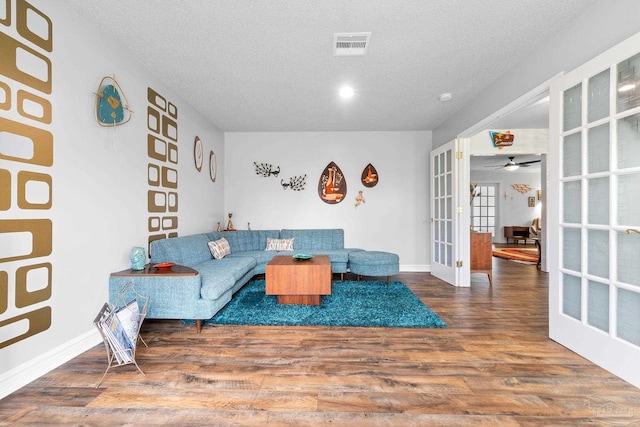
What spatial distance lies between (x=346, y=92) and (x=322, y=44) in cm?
101

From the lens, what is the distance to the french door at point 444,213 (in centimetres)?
393

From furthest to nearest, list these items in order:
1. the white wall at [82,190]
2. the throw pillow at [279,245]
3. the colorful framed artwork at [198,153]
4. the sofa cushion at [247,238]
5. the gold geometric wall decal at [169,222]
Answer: the throw pillow at [279,245]
the sofa cushion at [247,238]
the colorful framed artwork at [198,153]
the gold geometric wall decal at [169,222]
the white wall at [82,190]

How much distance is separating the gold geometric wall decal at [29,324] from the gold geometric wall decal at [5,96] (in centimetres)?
122

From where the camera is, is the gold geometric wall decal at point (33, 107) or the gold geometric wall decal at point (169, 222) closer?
the gold geometric wall decal at point (33, 107)

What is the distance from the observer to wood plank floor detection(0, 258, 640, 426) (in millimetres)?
1391

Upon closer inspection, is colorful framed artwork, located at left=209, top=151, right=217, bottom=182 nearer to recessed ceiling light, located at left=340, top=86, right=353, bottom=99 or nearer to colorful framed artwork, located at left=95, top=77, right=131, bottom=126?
colorful framed artwork, located at left=95, top=77, right=131, bottom=126

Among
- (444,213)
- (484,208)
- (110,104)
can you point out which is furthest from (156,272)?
(484,208)

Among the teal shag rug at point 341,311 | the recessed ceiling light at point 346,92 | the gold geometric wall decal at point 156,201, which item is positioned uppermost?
the recessed ceiling light at point 346,92

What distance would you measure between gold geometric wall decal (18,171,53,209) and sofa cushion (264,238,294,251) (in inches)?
116

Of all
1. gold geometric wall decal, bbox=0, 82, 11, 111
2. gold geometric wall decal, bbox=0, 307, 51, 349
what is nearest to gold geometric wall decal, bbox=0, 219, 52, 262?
gold geometric wall decal, bbox=0, 307, 51, 349

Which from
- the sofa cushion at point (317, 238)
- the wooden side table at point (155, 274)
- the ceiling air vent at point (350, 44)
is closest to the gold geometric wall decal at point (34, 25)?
the wooden side table at point (155, 274)

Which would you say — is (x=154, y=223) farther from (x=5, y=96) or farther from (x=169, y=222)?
(x=5, y=96)

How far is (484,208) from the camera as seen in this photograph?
9703 millimetres

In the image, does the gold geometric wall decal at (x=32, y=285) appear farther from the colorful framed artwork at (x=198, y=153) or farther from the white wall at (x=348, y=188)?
the white wall at (x=348, y=188)
